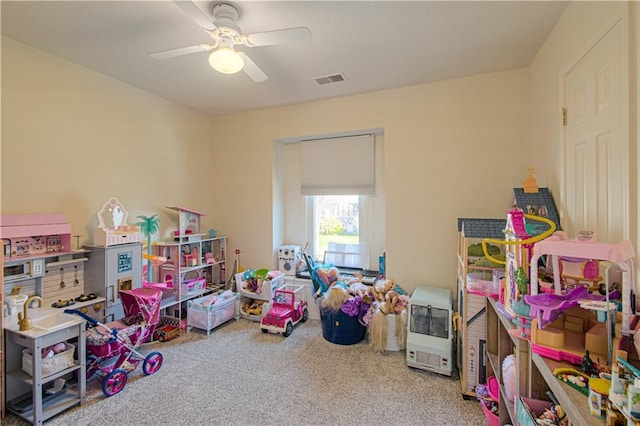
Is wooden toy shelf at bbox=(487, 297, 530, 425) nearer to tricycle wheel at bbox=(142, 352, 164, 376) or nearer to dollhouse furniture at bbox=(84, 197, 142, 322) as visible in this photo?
tricycle wheel at bbox=(142, 352, 164, 376)

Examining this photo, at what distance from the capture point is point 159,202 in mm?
3303

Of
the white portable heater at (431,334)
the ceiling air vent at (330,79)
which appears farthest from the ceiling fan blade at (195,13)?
Result: the white portable heater at (431,334)

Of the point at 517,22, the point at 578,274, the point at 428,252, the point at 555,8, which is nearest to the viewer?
the point at 578,274

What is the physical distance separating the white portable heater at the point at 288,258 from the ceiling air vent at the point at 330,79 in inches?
81.3

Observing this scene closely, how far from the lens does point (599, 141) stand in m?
1.44

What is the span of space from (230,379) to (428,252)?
7.25 feet

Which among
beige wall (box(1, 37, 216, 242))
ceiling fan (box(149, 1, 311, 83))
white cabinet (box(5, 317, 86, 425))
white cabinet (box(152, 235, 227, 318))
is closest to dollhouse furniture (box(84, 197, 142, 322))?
beige wall (box(1, 37, 216, 242))

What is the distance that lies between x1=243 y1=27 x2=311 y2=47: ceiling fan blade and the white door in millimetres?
1494

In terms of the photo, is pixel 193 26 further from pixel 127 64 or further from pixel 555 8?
pixel 555 8

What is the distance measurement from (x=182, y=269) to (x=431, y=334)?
2722mm

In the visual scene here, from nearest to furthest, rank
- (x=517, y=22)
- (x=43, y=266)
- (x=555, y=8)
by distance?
(x=555, y=8) < (x=517, y=22) < (x=43, y=266)

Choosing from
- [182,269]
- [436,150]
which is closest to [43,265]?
[182,269]

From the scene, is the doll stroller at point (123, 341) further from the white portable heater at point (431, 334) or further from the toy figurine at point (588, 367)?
the toy figurine at point (588, 367)

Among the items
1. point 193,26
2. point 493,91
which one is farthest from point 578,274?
point 193,26
